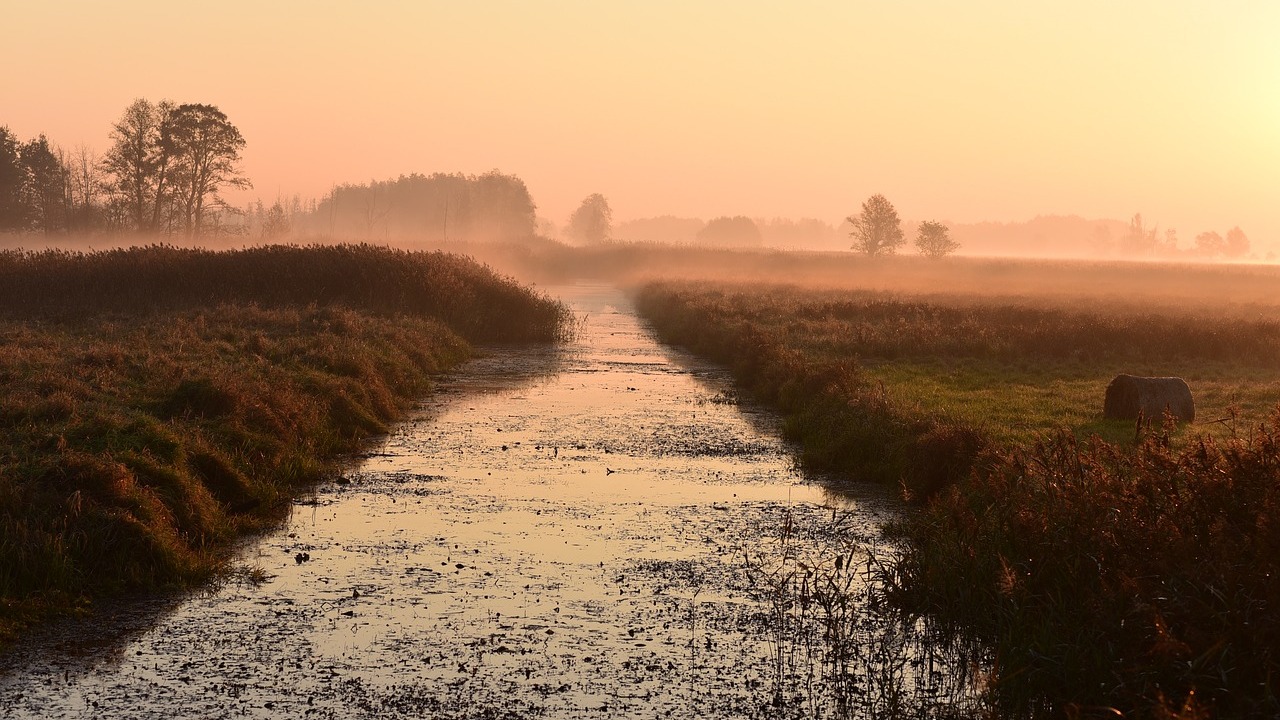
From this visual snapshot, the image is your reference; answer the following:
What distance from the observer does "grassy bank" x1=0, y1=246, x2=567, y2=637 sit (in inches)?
439

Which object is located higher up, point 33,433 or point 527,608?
point 33,433

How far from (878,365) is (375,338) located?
1318 cm

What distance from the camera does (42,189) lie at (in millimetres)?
98500

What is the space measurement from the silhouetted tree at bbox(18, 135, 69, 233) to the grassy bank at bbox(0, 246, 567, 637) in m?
63.6

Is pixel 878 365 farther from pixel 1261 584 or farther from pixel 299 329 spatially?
pixel 1261 584

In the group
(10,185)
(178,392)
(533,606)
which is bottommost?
(533,606)

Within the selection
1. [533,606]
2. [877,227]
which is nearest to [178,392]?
[533,606]

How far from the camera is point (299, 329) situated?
28.5m

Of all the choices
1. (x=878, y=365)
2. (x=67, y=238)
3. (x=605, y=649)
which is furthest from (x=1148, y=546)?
(x=67, y=238)

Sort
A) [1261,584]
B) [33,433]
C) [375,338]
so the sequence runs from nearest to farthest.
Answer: [1261,584] < [33,433] < [375,338]

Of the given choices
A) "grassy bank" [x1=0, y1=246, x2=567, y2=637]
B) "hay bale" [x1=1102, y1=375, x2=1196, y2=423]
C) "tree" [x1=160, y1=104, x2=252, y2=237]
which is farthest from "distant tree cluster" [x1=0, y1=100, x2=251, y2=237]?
"hay bale" [x1=1102, y1=375, x2=1196, y2=423]

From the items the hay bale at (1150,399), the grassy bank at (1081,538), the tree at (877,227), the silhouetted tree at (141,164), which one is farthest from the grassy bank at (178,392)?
the tree at (877,227)

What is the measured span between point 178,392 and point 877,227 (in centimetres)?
12170

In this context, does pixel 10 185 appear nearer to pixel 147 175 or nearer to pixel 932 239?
pixel 147 175
